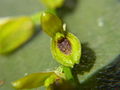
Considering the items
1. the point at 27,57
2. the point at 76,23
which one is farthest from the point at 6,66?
the point at 76,23

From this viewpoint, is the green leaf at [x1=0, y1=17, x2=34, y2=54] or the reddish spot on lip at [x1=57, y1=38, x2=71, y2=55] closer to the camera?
the reddish spot on lip at [x1=57, y1=38, x2=71, y2=55]

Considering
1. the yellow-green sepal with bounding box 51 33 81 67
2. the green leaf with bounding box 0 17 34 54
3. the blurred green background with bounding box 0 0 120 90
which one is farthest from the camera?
the green leaf with bounding box 0 17 34 54

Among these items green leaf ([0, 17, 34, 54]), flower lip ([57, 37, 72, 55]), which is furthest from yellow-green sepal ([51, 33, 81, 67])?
green leaf ([0, 17, 34, 54])

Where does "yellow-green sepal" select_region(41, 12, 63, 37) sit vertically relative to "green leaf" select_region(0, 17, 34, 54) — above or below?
above

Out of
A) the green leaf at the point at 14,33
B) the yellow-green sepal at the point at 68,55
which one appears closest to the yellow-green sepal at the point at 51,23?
the yellow-green sepal at the point at 68,55

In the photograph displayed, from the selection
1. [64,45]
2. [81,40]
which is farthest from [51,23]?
[81,40]

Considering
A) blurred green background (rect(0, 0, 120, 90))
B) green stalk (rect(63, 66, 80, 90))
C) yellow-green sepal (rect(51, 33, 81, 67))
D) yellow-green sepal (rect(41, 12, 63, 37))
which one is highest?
yellow-green sepal (rect(41, 12, 63, 37))

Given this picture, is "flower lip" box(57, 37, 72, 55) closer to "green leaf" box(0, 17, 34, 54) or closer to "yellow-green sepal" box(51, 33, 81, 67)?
"yellow-green sepal" box(51, 33, 81, 67)

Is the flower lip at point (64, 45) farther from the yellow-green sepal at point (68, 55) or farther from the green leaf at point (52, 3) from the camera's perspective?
the green leaf at point (52, 3)
